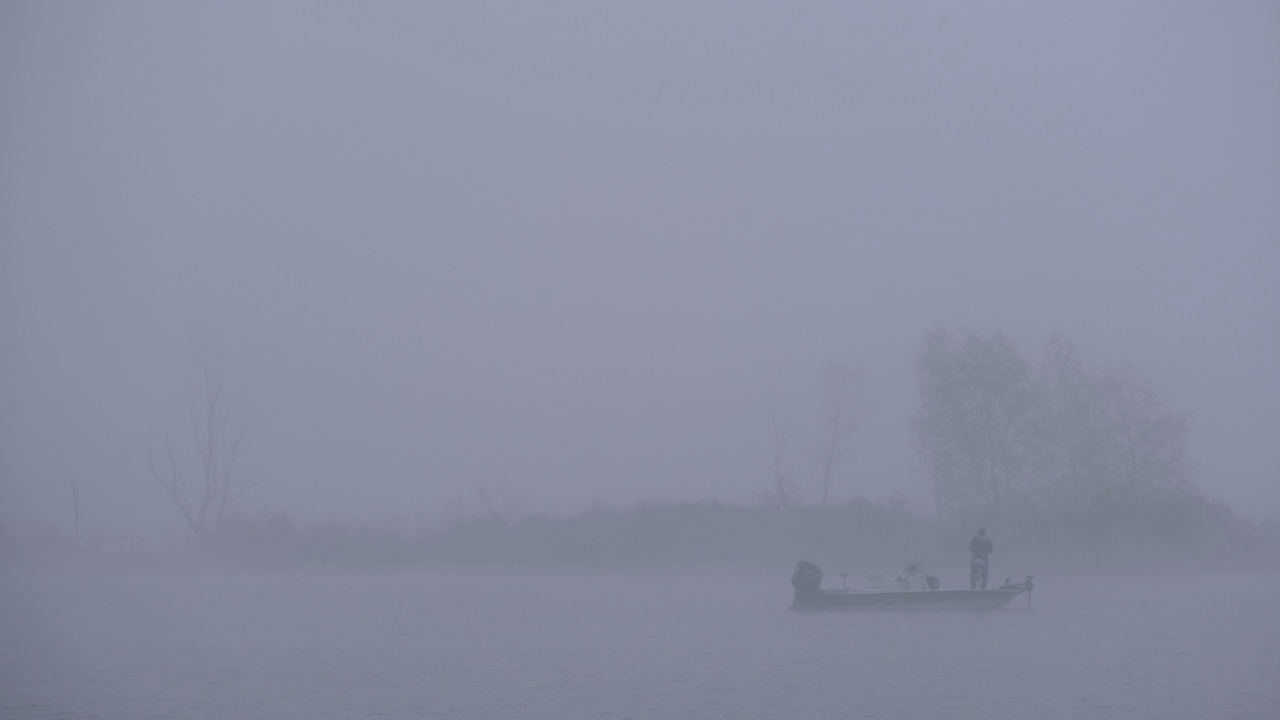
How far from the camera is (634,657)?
27.6m

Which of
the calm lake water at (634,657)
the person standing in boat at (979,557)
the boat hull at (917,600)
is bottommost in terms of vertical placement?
the calm lake water at (634,657)

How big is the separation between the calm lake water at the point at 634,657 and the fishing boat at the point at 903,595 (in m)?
0.45

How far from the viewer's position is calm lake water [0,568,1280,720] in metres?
21.4

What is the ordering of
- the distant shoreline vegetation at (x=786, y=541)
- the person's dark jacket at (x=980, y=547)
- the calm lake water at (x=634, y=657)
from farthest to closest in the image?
the distant shoreline vegetation at (x=786, y=541), the person's dark jacket at (x=980, y=547), the calm lake water at (x=634, y=657)

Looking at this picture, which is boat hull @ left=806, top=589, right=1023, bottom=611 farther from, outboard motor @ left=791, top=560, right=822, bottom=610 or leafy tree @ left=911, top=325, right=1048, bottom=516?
leafy tree @ left=911, top=325, right=1048, bottom=516

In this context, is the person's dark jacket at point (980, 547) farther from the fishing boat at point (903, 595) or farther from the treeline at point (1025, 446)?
the treeline at point (1025, 446)

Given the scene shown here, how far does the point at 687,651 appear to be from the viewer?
2859 cm

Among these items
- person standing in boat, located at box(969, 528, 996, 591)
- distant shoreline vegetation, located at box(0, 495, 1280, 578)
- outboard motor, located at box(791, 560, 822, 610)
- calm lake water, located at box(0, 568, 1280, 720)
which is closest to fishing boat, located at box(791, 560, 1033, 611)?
outboard motor, located at box(791, 560, 822, 610)

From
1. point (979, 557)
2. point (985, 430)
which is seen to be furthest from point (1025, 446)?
point (979, 557)

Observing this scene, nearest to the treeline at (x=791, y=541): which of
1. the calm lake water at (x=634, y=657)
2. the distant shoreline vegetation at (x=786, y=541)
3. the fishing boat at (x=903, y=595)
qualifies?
the distant shoreline vegetation at (x=786, y=541)

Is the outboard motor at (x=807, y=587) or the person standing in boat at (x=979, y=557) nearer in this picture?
the person standing in boat at (x=979, y=557)

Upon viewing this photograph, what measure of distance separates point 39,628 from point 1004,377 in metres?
41.6

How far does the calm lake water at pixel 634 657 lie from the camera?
21422 millimetres

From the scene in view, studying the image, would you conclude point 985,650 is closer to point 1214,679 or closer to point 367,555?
point 1214,679
